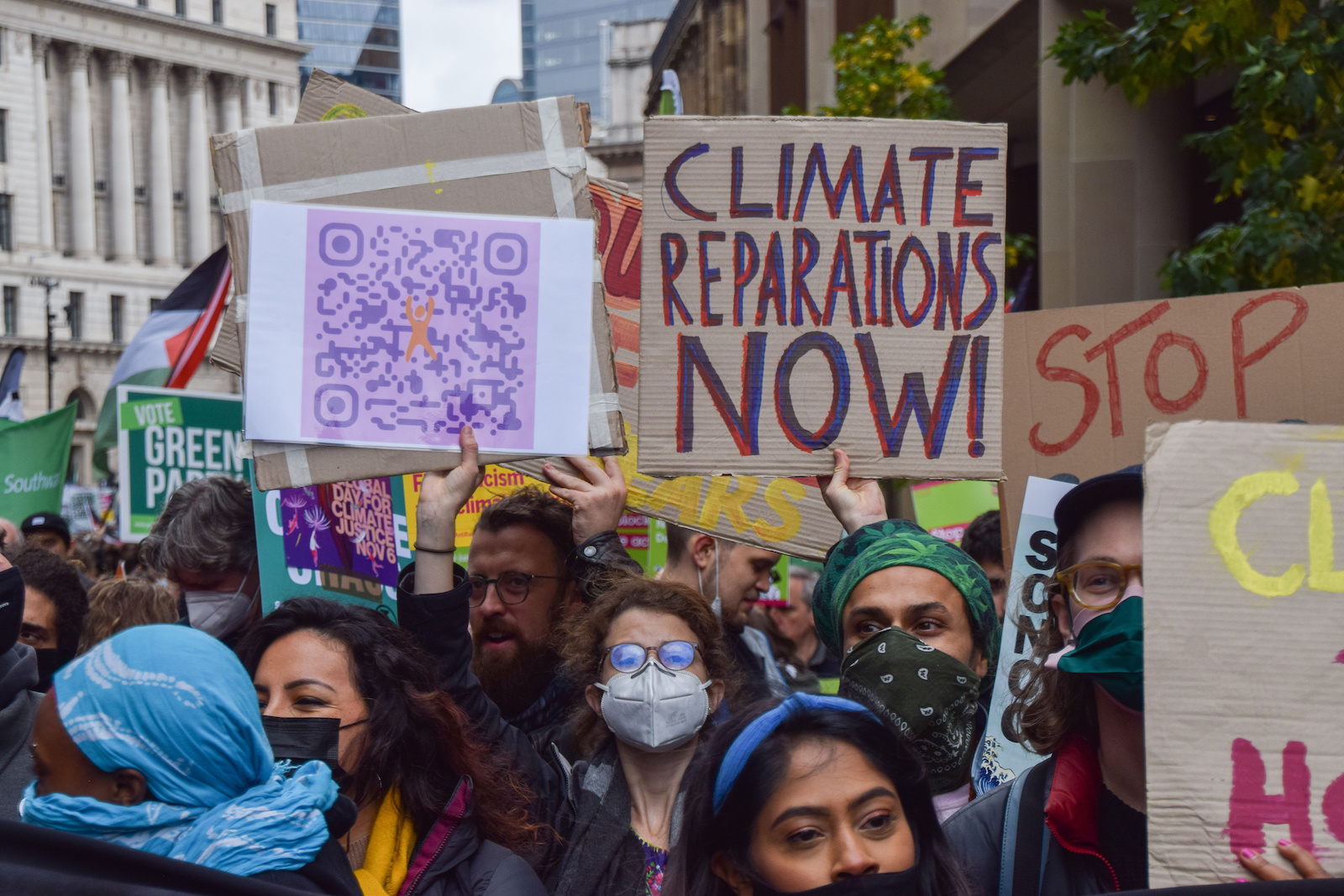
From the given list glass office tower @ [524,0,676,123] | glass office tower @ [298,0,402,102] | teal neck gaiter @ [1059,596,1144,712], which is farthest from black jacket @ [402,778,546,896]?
glass office tower @ [524,0,676,123]

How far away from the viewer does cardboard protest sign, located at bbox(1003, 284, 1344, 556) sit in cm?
309

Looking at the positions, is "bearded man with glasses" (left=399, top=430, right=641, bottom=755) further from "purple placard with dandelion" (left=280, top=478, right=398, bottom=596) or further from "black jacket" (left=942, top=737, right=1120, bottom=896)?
"black jacket" (left=942, top=737, right=1120, bottom=896)

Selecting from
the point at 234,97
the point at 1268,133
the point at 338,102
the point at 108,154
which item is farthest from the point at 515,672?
the point at 234,97

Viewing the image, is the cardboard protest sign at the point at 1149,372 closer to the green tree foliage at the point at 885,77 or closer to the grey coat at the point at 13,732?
the grey coat at the point at 13,732

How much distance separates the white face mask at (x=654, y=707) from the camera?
9.50 ft

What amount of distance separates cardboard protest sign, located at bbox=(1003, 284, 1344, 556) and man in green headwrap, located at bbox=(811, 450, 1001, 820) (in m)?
0.59

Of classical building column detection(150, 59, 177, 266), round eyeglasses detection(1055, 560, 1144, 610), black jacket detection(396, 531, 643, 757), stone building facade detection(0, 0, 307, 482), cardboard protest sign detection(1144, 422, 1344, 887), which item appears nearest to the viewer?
cardboard protest sign detection(1144, 422, 1344, 887)

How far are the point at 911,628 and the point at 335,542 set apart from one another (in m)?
1.82

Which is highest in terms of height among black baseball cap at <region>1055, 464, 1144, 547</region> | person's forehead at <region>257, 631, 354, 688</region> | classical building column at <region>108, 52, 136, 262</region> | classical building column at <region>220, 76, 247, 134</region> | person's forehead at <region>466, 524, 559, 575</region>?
classical building column at <region>220, 76, 247, 134</region>

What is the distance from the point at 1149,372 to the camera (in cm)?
332

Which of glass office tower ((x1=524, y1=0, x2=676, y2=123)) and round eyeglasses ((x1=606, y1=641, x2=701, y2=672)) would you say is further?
glass office tower ((x1=524, y1=0, x2=676, y2=123))

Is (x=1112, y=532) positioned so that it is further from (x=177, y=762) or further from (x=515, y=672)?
(x=515, y=672)

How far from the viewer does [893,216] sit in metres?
3.06

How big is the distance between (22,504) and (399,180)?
5.29m
